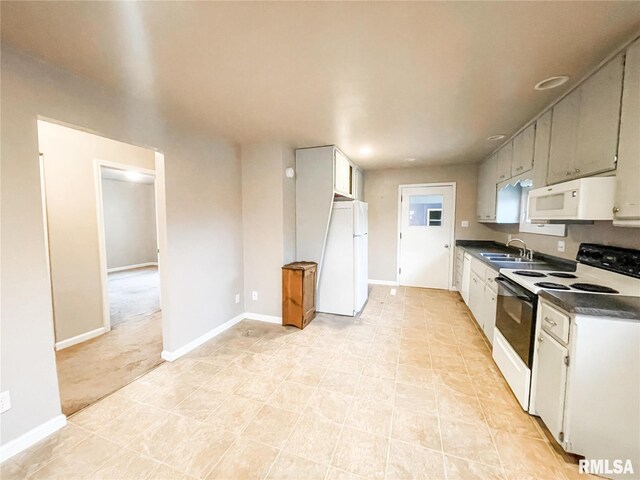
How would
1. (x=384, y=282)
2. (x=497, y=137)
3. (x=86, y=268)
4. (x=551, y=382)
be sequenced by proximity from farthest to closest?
1. (x=384, y=282)
2. (x=497, y=137)
3. (x=86, y=268)
4. (x=551, y=382)

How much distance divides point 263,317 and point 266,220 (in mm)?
1328

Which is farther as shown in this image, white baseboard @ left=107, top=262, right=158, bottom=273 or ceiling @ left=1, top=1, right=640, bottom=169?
white baseboard @ left=107, top=262, right=158, bottom=273

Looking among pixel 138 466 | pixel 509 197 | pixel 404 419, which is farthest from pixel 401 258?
pixel 138 466

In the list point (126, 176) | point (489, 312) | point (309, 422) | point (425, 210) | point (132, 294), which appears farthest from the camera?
point (126, 176)

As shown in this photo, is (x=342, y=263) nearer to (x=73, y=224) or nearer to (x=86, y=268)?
(x=86, y=268)

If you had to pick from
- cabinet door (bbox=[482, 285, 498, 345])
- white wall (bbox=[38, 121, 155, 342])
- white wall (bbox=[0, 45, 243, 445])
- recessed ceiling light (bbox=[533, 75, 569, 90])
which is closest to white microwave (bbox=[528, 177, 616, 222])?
recessed ceiling light (bbox=[533, 75, 569, 90])

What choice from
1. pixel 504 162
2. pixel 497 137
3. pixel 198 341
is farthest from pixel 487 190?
pixel 198 341

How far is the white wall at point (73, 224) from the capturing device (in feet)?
8.75

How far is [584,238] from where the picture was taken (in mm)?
2256

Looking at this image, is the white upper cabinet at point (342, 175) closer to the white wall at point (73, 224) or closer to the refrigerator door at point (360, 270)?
the refrigerator door at point (360, 270)

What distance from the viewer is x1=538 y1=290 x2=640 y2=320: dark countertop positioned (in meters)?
1.30

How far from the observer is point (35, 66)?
5.01ft

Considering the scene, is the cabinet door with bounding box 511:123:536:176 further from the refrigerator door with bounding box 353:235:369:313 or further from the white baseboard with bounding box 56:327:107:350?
the white baseboard with bounding box 56:327:107:350

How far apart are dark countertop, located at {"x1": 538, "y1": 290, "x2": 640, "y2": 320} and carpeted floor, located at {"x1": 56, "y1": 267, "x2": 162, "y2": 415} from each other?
3.22 metres
